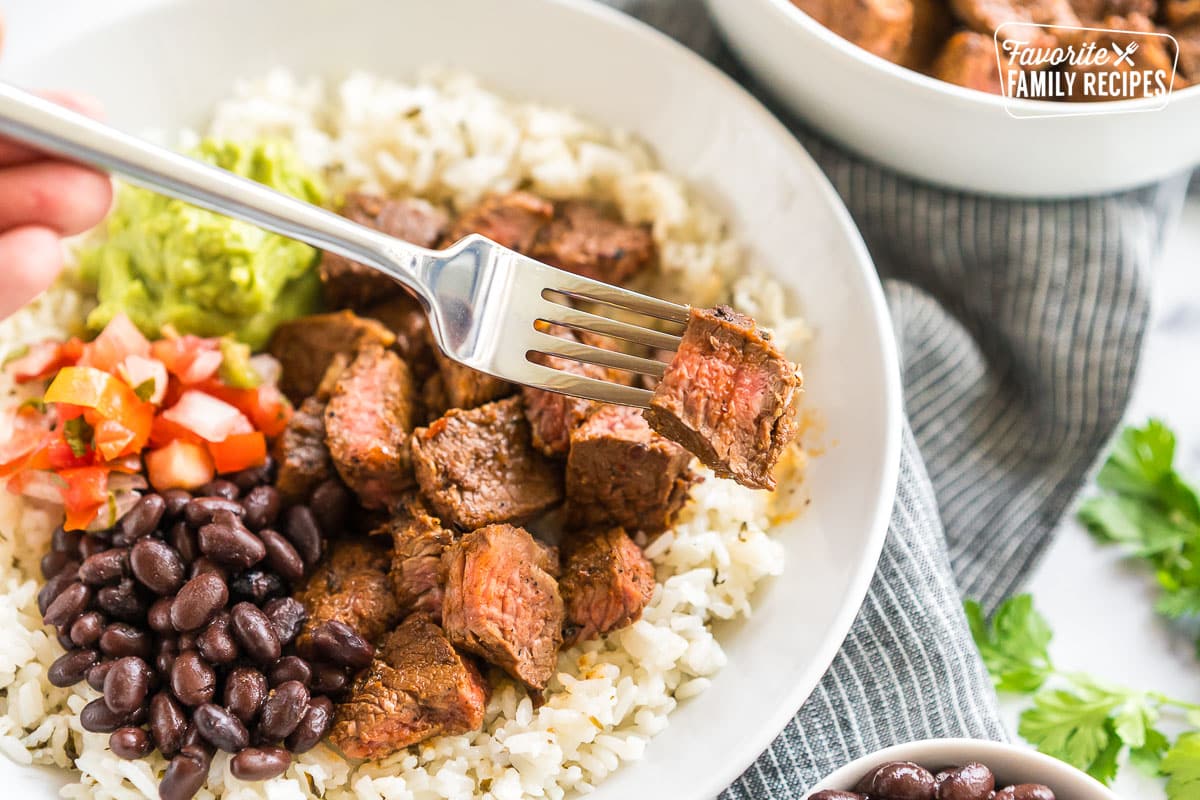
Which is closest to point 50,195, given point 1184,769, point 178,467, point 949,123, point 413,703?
point 178,467

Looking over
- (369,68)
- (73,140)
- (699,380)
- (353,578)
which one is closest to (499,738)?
(353,578)

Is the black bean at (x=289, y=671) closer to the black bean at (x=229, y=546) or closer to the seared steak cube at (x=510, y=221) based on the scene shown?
the black bean at (x=229, y=546)

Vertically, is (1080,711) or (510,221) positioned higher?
(510,221)

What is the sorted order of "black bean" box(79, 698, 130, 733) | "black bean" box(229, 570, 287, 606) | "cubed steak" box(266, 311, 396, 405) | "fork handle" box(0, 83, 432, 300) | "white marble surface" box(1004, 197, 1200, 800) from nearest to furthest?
"fork handle" box(0, 83, 432, 300) → "black bean" box(79, 698, 130, 733) → "black bean" box(229, 570, 287, 606) → "cubed steak" box(266, 311, 396, 405) → "white marble surface" box(1004, 197, 1200, 800)

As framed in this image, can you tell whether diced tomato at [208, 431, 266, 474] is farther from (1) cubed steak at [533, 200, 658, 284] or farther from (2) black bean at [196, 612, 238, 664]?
(1) cubed steak at [533, 200, 658, 284]

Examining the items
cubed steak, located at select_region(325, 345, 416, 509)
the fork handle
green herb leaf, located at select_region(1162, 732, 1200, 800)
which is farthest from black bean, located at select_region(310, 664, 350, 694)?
green herb leaf, located at select_region(1162, 732, 1200, 800)

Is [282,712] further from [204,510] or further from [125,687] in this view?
[204,510]

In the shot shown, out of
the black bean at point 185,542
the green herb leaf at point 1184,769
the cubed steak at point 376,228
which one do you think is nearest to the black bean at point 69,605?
the black bean at point 185,542
